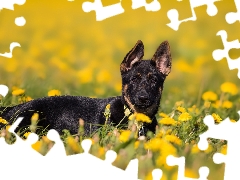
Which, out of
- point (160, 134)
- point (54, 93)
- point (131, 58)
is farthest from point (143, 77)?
point (54, 93)

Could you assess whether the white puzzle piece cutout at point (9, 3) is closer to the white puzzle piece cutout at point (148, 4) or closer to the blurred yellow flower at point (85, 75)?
the white puzzle piece cutout at point (148, 4)

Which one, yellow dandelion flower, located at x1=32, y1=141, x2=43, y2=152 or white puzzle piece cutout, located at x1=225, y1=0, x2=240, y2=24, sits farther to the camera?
white puzzle piece cutout, located at x1=225, y1=0, x2=240, y2=24

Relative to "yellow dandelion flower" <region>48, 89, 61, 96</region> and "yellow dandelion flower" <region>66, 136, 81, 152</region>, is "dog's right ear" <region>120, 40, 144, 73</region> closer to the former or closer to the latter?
"yellow dandelion flower" <region>48, 89, 61, 96</region>

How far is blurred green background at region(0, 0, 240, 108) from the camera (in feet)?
36.9

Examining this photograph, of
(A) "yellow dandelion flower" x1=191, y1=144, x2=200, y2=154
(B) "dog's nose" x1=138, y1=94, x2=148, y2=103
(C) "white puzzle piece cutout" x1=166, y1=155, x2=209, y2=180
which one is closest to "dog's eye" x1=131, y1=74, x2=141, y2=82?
(B) "dog's nose" x1=138, y1=94, x2=148, y2=103

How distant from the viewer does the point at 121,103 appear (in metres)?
8.98

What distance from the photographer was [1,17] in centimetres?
1062

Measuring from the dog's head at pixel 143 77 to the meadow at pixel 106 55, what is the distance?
39 cm

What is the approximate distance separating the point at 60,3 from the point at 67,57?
201 cm

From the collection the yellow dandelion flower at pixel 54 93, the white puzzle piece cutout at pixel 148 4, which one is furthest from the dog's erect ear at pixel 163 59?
the yellow dandelion flower at pixel 54 93

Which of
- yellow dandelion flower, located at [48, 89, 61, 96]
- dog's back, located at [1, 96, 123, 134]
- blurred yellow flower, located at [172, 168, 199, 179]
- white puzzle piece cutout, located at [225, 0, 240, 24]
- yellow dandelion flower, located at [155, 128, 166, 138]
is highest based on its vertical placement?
white puzzle piece cutout, located at [225, 0, 240, 24]

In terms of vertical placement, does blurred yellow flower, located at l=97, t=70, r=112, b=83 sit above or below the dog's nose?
above

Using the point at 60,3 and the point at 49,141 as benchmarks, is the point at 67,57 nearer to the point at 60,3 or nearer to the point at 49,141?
the point at 60,3

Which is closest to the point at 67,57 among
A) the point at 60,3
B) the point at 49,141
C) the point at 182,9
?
the point at 60,3
